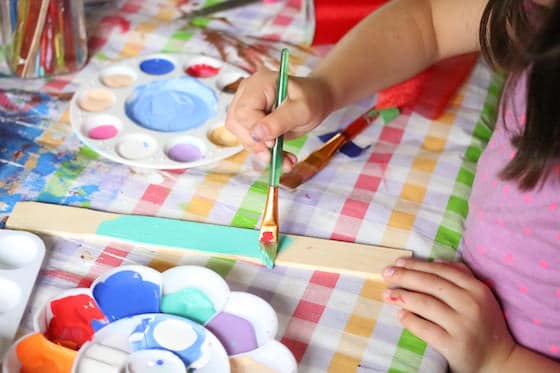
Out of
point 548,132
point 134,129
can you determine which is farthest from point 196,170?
point 548,132

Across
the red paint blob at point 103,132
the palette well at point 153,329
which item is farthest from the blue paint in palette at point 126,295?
the red paint blob at point 103,132

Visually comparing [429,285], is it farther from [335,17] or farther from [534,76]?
[335,17]

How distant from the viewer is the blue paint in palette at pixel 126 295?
0.58 meters

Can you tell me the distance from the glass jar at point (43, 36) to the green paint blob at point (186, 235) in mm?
270

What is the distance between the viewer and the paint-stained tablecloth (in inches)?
23.5

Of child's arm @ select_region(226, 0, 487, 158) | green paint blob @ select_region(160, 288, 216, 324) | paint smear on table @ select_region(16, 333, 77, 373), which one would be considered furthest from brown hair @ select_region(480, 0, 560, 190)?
paint smear on table @ select_region(16, 333, 77, 373)

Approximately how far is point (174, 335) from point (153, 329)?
2 cm

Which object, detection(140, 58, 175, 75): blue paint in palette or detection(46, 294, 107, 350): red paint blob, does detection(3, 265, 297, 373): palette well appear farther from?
detection(140, 58, 175, 75): blue paint in palette

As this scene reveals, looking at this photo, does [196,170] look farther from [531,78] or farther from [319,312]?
[531,78]

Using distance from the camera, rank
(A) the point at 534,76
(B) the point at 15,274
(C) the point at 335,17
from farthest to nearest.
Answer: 1. (C) the point at 335,17
2. (B) the point at 15,274
3. (A) the point at 534,76

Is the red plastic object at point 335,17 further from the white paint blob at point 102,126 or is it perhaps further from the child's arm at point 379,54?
the white paint blob at point 102,126

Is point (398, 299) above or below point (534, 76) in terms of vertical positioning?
below

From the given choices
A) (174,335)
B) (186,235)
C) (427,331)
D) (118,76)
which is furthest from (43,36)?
(427,331)

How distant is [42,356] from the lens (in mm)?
545
